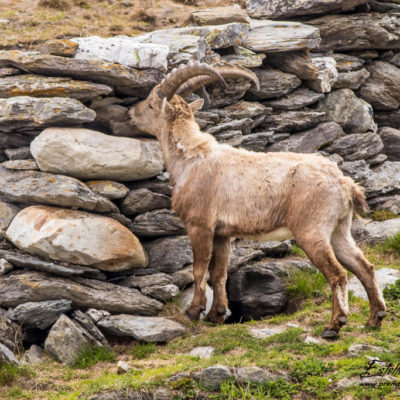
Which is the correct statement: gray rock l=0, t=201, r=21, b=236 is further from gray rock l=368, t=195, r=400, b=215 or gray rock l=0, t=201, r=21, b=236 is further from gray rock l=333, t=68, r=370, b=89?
gray rock l=333, t=68, r=370, b=89

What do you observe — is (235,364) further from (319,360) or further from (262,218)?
(262,218)

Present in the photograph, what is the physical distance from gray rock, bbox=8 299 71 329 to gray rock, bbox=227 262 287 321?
11.3 feet

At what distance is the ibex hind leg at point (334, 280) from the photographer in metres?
8.41

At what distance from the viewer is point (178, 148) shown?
33.0 ft

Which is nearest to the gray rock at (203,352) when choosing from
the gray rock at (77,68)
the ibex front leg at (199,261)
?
the ibex front leg at (199,261)

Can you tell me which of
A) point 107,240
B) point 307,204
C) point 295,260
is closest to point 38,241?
point 107,240

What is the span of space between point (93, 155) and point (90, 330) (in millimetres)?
3164

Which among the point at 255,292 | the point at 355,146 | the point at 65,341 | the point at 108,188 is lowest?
the point at 255,292

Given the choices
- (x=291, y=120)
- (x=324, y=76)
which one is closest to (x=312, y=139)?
(x=291, y=120)

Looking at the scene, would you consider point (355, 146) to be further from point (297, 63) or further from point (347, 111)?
point (297, 63)

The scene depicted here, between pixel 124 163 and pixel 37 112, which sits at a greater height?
pixel 37 112

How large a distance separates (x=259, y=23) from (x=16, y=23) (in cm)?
670

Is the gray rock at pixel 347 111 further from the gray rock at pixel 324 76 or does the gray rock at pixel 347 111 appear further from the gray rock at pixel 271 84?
the gray rock at pixel 271 84

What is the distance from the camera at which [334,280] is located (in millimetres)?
8422
